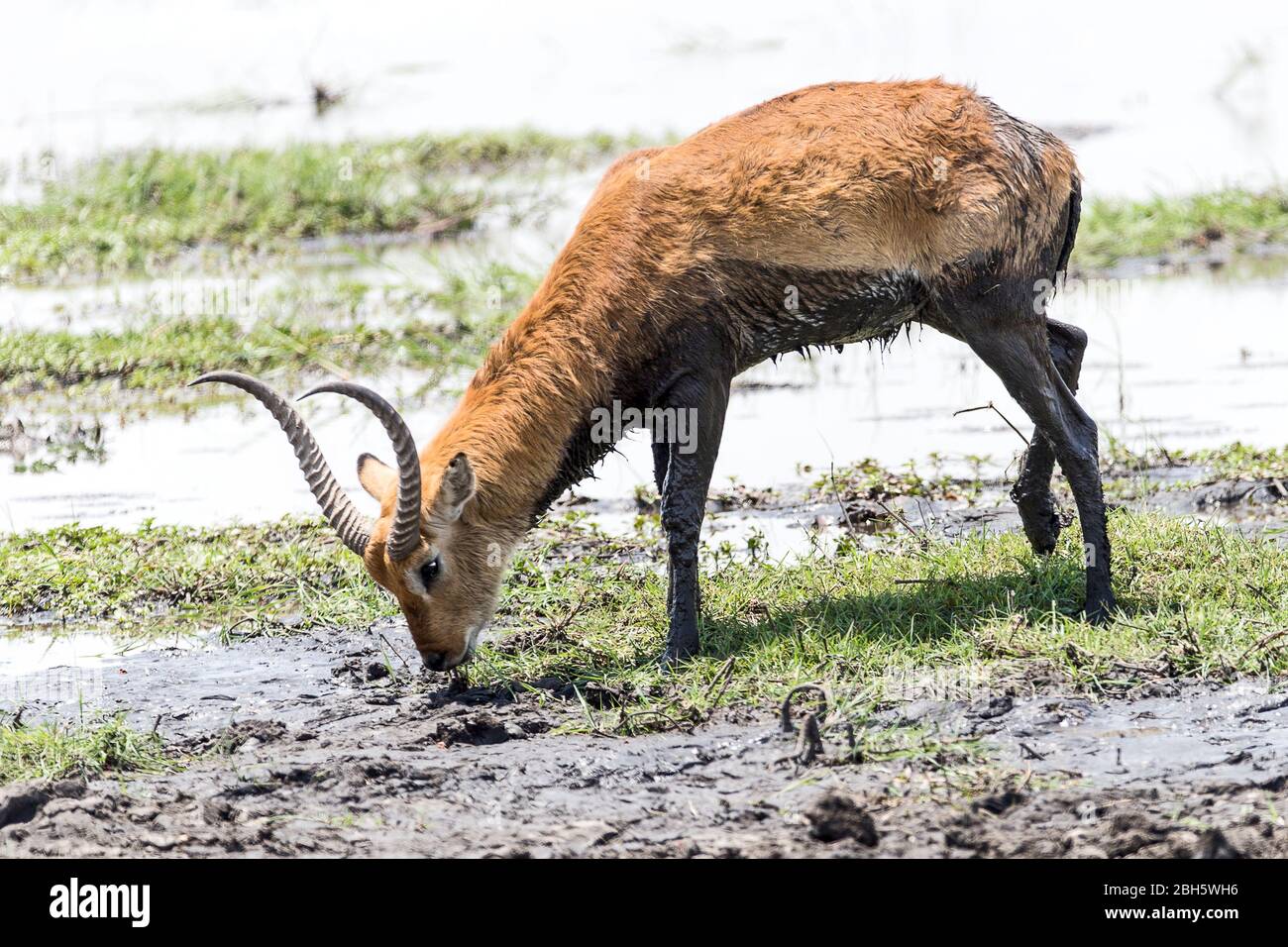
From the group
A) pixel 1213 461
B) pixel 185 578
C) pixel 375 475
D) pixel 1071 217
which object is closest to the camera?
pixel 375 475

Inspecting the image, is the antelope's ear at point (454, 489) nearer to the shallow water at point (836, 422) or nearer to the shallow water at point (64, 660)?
the shallow water at point (64, 660)

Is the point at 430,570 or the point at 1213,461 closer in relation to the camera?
the point at 430,570

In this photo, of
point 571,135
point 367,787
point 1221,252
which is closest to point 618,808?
point 367,787

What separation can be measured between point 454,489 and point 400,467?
0.29 m

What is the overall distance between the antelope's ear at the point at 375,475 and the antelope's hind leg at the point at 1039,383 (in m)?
2.33

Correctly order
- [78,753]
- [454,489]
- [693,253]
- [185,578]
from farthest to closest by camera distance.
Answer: [185,578] < [693,253] < [454,489] < [78,753]

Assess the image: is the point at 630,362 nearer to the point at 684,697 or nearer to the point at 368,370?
the point at 684,697

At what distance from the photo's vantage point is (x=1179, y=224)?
1587 cm

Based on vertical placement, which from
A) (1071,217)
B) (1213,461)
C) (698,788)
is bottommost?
(698,788)

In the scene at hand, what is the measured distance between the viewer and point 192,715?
700cm

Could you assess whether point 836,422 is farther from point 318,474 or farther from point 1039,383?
point 318,474

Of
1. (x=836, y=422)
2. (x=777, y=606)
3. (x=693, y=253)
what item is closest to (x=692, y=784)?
(x=777, y=606)

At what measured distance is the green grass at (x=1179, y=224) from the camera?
15508mm

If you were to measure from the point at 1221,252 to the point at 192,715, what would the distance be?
36.8 ft
